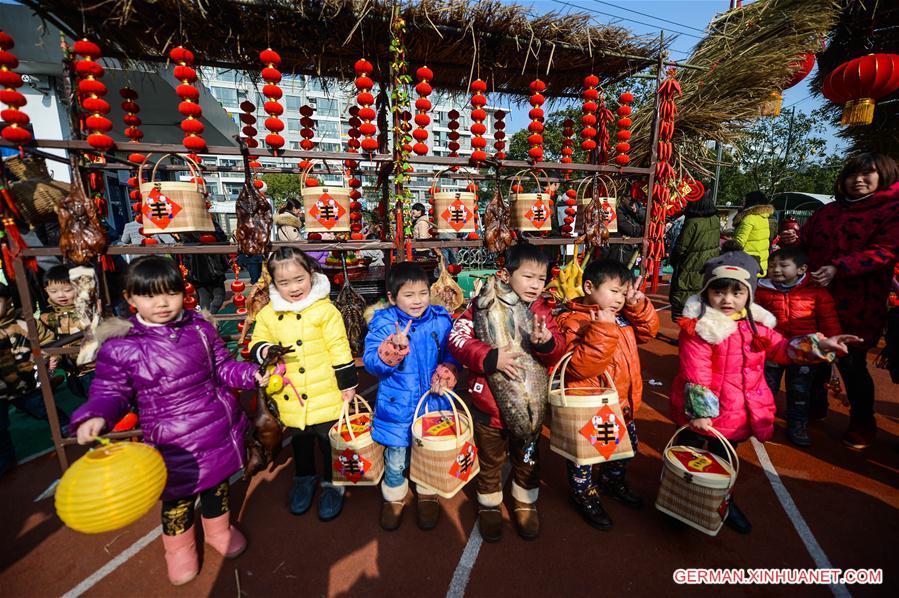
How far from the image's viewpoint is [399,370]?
265cm

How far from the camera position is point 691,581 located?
229 cm

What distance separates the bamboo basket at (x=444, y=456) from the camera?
2264 mm

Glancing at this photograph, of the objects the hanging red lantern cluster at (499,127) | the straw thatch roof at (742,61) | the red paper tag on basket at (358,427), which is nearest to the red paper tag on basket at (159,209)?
the red paper tag on basket at (358,427)

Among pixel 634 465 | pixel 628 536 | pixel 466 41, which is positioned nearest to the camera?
pixel 628 536

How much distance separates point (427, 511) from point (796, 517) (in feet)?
9.05

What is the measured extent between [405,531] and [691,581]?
1.86 metres

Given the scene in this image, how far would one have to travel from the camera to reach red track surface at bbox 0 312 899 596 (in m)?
2.28

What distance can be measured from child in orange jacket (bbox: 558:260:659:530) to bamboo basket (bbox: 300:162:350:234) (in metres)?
2.12

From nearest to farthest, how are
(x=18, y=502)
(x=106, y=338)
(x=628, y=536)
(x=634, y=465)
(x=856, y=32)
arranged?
(x=106, y=338) → (x=628, y=536) → (x=18, y=502) → (x=634, y=465) → (x=856, y=32)

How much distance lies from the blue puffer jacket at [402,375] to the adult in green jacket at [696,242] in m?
4.71

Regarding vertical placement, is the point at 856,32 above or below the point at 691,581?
above

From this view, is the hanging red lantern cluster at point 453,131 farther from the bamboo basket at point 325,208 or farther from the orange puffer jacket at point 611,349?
the orange puffer jacket at point 611,349

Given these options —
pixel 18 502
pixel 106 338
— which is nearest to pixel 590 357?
pixel 106 338

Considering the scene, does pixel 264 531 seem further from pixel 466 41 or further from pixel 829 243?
pixel 829 243
